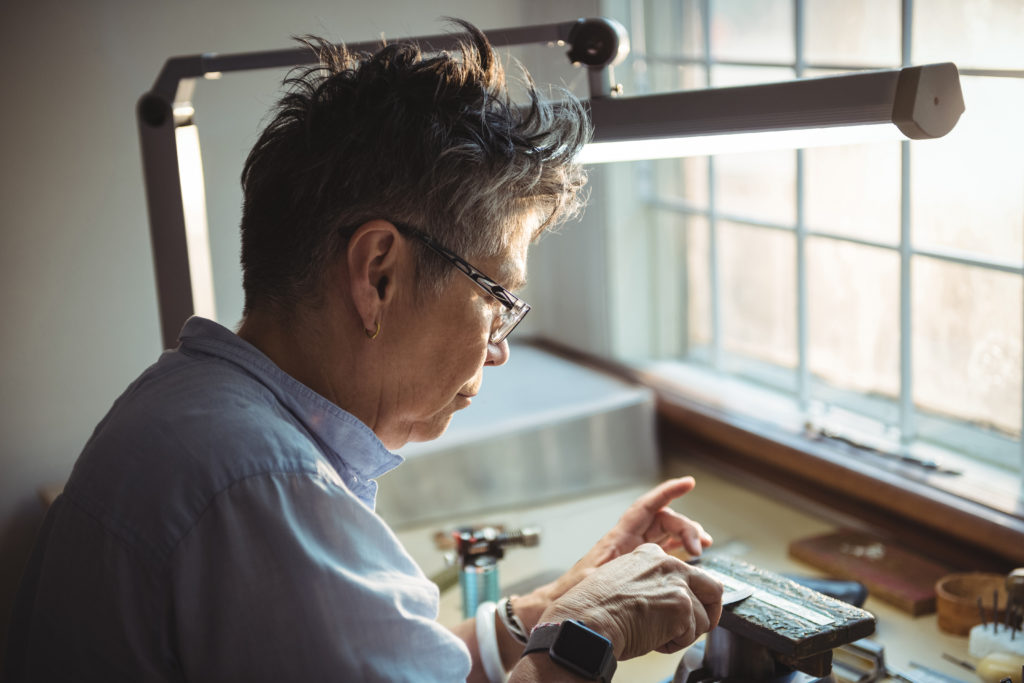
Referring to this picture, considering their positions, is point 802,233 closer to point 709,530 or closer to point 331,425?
point 709,530

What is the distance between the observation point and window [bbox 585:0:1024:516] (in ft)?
5.32

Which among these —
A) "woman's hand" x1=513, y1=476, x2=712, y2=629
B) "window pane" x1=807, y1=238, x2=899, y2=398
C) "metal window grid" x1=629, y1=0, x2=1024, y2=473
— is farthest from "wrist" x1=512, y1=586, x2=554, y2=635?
"window pane" x1=807, y1=238, x2=899, y2=398

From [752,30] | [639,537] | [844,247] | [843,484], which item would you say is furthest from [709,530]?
[752,30]

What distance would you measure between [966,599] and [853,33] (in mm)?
1014

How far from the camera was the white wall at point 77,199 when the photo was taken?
6.68 ft

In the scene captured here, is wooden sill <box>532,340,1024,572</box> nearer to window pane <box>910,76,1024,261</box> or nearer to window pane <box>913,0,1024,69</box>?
window pane <box>910,76,1024,261</box>

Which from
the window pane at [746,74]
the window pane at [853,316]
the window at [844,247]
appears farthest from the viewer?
the window pane at [746,74]

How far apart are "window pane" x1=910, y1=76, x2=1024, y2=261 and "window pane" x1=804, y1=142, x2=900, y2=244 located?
2.6 inches

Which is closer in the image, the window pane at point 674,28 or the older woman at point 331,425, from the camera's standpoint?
the older woman at point 331,425

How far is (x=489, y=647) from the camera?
130cm

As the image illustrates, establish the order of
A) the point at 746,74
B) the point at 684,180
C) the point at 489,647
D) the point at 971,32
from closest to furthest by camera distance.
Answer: the point at 489,647 < the point at 971,32 < the point at 746,74 < the point at 684,180

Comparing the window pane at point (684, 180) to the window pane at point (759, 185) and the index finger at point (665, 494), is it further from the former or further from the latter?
the index finger at point (665, 494)

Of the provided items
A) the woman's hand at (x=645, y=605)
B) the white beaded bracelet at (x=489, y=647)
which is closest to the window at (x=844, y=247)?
the woman's hand at (x=645, y=605)

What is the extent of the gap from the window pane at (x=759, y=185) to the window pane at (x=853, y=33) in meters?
0.22
